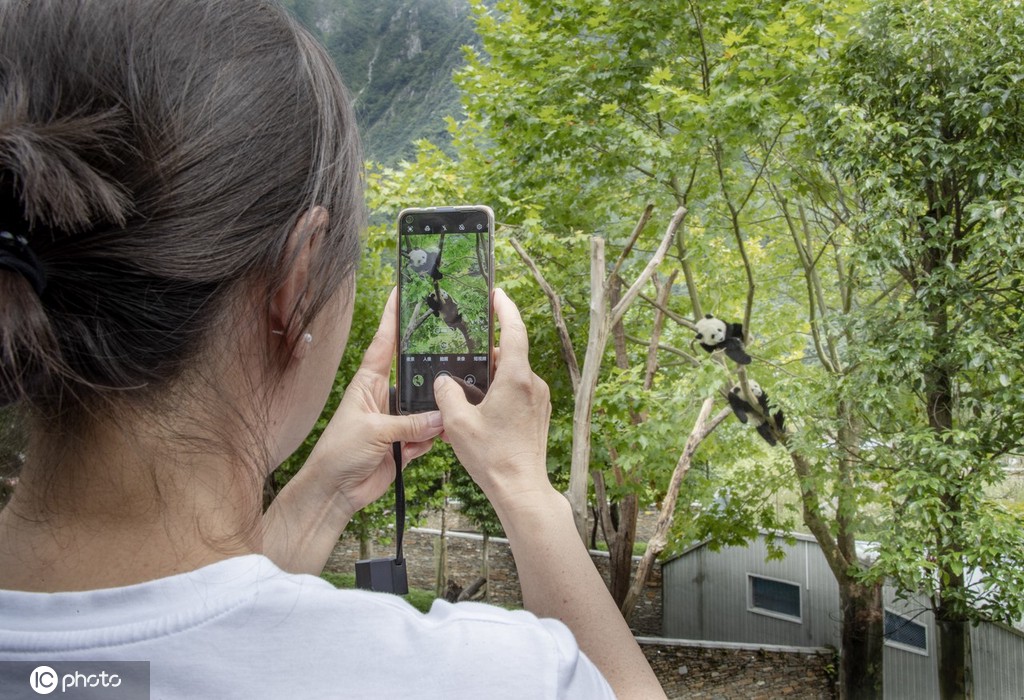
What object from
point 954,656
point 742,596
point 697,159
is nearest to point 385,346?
point 697,159

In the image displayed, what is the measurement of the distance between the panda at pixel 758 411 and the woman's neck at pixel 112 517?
193cm

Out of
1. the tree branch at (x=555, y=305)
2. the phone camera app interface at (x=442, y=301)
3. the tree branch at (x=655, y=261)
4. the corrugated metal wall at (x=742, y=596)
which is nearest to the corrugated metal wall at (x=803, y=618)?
the corrugated metal wall at (x=742, y=596)

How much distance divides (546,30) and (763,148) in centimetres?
82

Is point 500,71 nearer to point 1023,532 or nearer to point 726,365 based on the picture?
point 726,365

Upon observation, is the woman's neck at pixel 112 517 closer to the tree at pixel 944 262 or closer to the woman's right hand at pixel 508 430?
the woman's right hand at pixel 508 430

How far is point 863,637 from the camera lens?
2850 millimetres

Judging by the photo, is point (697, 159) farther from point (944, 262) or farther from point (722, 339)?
point (944, 262)

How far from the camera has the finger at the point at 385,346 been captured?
0.43m

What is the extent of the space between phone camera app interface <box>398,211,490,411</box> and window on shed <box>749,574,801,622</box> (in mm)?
3330

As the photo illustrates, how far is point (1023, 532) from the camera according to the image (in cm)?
182

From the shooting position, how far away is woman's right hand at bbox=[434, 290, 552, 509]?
1.03 feet

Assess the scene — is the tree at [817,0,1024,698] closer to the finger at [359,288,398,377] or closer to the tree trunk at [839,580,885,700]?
the tree trunk at [839,580,885,700]

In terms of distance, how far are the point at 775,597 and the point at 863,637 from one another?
26.1 inches

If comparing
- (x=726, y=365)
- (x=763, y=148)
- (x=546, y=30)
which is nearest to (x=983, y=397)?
(x=726, y=365)
